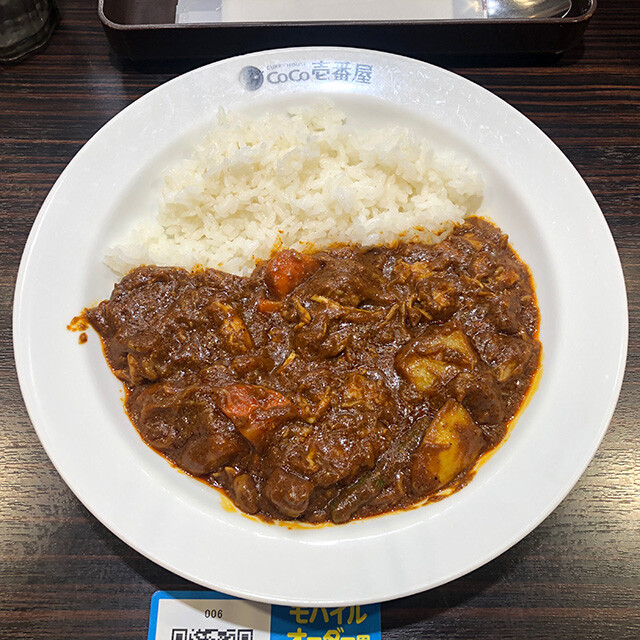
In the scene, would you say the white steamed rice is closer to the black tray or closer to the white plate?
the white plate

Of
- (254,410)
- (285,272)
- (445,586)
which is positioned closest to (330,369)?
(254,410)

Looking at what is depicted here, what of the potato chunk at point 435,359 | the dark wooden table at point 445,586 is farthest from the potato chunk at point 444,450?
the dark wooden table at point 445,586

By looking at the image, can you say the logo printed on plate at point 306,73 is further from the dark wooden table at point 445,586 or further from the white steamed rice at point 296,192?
the dark wooden table at point 445,586

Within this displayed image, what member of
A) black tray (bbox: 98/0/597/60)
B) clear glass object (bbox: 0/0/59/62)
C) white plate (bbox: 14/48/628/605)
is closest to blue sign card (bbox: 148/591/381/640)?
white plate (bbox: 14/48/628/605)

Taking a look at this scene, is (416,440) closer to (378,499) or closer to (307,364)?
(378,499)

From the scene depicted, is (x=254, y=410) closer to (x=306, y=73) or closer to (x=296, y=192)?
(x=296, y=192)
